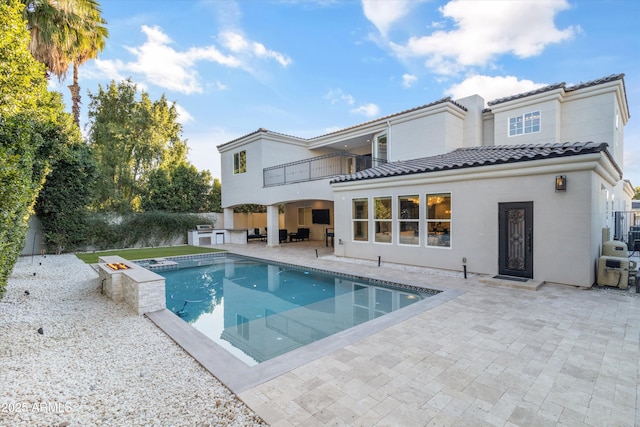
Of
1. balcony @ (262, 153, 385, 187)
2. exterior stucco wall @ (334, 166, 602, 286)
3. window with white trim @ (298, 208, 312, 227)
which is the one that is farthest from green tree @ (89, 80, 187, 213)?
exterior stucco wall @ (334, 166, 602, 286)

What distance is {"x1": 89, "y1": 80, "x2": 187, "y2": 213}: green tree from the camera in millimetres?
26750

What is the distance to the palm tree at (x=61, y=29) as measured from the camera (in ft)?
38.5

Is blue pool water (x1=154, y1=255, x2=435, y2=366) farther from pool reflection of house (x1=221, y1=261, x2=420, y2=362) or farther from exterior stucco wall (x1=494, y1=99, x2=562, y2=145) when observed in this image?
exterior stucco wall (x1=494, y1=99, x2=562, y2=145)

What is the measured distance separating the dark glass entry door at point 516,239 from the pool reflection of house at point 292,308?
324 centimetres

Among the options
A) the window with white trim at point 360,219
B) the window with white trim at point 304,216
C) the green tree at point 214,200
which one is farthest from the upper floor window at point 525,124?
the green tree at point 214,200

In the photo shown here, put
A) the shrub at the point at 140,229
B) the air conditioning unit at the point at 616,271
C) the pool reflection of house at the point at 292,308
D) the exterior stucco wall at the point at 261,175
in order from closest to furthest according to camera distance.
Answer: the pool reflection of house at the point at 292,308, the air conditioning unit at the point at 616,271, the exterior stucco wall at the point at 261,175, the shrub at the point at 140,229

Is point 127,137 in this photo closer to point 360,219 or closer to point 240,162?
point 240,162

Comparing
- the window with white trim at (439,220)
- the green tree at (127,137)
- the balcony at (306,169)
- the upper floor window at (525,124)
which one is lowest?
the window with white trim at (439,220)

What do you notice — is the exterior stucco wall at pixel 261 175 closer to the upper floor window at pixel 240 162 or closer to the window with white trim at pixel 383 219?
the upper floor window at pixel 240 162

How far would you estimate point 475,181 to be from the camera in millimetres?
9797

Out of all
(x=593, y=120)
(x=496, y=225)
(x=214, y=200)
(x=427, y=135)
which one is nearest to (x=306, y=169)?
(x=427, y=135)

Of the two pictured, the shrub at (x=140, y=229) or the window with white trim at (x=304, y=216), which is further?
the window with white trim at (x=304, y=216)

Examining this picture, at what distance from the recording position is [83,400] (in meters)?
3.41

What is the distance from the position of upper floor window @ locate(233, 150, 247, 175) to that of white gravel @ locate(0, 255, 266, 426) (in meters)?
15.0
